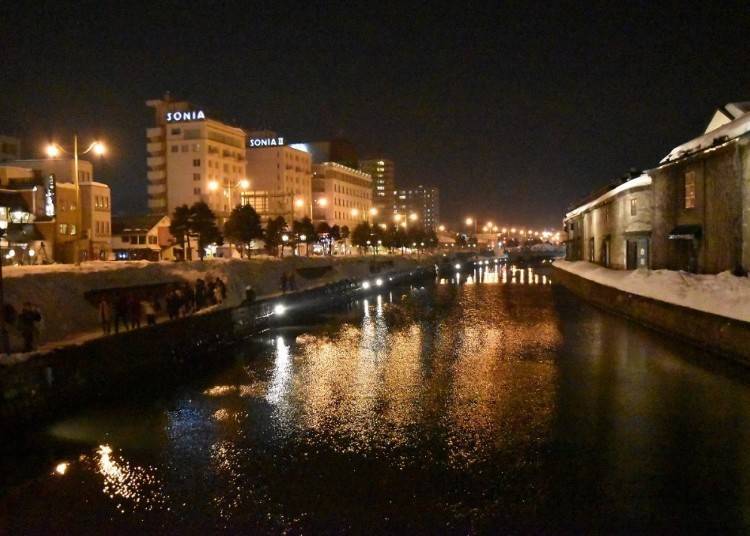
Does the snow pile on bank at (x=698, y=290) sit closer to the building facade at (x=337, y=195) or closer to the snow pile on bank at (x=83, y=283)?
the snow pile on bank at (x=83, y=283)

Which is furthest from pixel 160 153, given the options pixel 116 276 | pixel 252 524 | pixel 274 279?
pixel 252 524

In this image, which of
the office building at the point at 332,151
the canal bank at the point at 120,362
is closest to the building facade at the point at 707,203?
the canal bank at the point at 120,362

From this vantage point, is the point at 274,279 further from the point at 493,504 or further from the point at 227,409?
the point at 493,504

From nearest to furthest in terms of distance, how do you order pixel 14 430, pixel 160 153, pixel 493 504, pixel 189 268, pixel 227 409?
pixel 493 504, pixel 14 430, pixel 227 409, pixel 189 268, pixel 160 153

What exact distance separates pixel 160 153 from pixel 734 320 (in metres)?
89.3

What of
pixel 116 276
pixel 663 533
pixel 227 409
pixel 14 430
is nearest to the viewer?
pixel 663 533

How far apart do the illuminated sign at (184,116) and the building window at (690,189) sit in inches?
2933

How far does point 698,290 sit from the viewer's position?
26547 mm

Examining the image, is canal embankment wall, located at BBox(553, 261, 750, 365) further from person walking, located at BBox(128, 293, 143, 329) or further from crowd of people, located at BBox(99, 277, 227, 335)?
person walking, located at BBox(128, 293, 143, 329)

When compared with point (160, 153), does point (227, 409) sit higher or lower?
lower

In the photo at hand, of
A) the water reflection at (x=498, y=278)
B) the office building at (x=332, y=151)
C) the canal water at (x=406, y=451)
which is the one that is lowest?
the canal water at (x=406, y=451)

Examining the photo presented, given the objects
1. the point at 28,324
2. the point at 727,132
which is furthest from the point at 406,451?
the point at 727,132

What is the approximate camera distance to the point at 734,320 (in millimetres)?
20734

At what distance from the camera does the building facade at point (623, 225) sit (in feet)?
146
